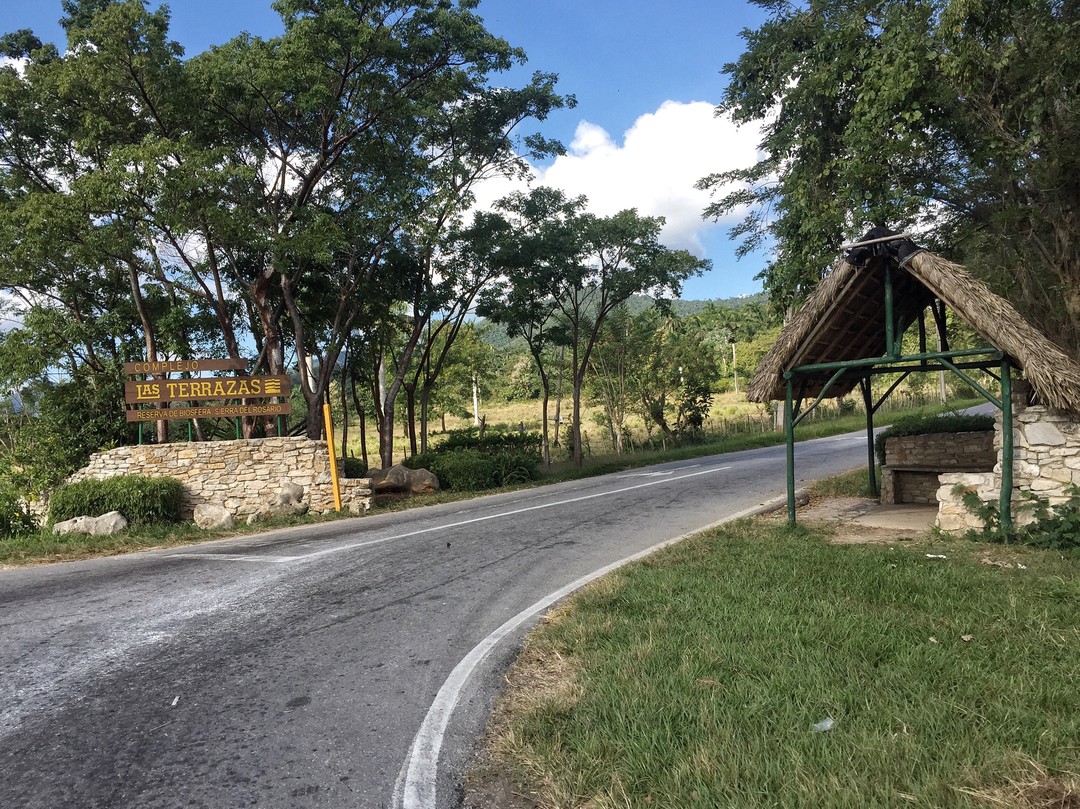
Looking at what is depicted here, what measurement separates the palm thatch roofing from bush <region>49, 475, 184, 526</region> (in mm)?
11260

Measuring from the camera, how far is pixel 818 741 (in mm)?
2930

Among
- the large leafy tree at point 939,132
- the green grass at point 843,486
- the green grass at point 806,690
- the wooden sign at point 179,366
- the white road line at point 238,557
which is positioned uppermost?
the large leafy tree at point 939,132

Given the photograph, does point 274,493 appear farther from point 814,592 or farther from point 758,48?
point 758,48

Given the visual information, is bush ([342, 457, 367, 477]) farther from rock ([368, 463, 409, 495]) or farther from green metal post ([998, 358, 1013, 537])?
green metal post ([998, 358, 1013, 537])

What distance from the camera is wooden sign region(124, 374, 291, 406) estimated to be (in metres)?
13.7

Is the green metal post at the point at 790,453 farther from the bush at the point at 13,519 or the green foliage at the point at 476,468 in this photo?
the bush at the point at 13,519

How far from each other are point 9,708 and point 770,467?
15.9 metres

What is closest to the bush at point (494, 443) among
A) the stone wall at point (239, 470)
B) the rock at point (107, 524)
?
the stone wall at point (239, 470)

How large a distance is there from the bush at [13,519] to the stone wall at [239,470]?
117 cm

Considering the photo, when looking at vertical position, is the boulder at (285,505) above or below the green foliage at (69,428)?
below

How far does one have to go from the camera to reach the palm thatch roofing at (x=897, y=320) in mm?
6824

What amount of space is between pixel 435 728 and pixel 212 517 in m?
10.1

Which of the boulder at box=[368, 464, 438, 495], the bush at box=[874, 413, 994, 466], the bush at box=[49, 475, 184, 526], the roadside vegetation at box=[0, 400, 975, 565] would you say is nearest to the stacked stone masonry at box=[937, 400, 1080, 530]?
the bush at box=[874, 413, 994, 466]

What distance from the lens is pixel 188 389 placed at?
13.8 meters
